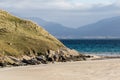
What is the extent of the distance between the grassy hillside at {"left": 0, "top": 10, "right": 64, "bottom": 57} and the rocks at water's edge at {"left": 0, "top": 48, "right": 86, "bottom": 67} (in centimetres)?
177

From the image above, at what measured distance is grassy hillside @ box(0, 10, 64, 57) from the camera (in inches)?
3787

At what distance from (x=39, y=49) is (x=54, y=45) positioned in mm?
6761

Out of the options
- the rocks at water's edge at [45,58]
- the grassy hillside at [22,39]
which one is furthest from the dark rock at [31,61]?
the grassy hillside at [22,39]

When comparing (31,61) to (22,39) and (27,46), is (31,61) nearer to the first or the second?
(27,46)

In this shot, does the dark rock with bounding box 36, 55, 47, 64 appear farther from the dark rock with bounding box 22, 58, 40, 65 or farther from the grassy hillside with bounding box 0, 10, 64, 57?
the grassy hillside with bounding box 0, 10, 64, 57

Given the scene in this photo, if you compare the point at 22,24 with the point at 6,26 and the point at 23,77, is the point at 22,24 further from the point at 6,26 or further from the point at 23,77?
the point at 23,77

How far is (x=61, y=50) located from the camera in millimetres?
103750

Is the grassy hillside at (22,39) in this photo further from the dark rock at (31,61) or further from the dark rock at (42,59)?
the dark rock at (31,61)

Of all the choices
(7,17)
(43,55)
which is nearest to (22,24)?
(7,17)

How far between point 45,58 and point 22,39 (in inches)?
486

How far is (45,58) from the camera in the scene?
94688 mm

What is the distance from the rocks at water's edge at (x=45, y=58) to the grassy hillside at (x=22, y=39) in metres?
1.77

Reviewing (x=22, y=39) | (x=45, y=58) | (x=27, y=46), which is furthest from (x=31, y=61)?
(x=22, y=39)

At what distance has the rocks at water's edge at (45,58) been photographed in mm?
84869
